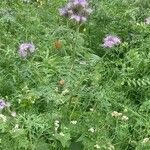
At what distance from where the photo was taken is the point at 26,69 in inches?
128

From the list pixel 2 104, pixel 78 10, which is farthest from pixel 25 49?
pixel 78 10

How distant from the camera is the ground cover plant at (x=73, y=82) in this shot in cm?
289

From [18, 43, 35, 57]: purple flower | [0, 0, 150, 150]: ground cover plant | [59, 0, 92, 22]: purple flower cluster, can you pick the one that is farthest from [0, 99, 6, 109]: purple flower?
[59, 0, 92, 22]: purple flower cluster

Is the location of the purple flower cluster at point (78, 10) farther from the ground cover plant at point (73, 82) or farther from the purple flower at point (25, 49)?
the purple flower at point (25, 49)

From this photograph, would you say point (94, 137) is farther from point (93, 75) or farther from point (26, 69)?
point (26, 69)

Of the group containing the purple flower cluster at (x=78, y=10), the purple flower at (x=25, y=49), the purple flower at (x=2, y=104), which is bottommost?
the purple flower at (x=2, y=104)

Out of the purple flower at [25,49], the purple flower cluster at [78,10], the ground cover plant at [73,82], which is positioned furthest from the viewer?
the purple flower at [25,49]

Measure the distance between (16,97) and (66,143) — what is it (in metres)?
0.62

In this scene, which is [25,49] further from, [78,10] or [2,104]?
[78,10]

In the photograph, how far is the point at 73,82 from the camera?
116 inches

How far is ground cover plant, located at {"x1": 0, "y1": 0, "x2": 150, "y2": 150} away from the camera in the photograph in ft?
9.48

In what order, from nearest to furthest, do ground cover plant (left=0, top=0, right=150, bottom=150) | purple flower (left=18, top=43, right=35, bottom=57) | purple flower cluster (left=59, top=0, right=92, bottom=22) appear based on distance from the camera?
1. purple flower cluster (left=59, top=0, right=92, bottom=22)
2. ground cover plant (left=0, top=0, right=150, bottom=150)
3. purple flower (left=18, top=43, right=35, bottom=57)

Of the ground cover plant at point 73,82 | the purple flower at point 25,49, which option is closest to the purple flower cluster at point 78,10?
the ground cover plant at point 73,82

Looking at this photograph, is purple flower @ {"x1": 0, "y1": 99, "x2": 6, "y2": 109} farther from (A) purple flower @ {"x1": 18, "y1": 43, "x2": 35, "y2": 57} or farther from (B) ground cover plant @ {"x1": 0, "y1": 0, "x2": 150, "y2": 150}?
(A) purple flower @ {"x1": 18, "y1": 43, "x2": 35, "y2": 57}
